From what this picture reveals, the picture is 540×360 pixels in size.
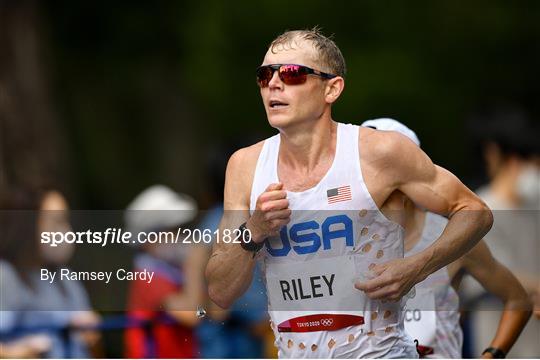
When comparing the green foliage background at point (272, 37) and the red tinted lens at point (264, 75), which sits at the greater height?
the green foliage background at point (272, 37)

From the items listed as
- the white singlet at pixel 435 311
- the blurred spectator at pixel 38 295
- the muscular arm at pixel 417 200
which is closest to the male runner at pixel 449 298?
the white singlet at pixel 435 311

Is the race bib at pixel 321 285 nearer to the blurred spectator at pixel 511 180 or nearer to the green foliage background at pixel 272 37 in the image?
the blurred spectator at pixel 511 180

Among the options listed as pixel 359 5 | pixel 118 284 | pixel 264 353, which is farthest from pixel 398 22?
pixel 118 284

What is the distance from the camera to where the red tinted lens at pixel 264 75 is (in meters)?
4.97

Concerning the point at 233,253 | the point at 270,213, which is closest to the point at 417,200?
the point at 270,213

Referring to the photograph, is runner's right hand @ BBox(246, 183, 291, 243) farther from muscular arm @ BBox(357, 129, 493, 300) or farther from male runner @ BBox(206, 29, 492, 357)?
muscular arm @ BBox(357, 129, 493, 300)

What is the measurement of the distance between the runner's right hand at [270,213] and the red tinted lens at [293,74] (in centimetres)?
37

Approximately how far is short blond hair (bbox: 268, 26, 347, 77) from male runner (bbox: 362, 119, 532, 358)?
0.49 m

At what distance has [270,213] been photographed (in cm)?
483

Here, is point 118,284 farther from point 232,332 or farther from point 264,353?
point 264,353

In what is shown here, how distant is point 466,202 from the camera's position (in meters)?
5.06

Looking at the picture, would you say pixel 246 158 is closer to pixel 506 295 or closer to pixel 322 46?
pixel 322 46

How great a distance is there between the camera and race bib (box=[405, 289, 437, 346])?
17.7 ft

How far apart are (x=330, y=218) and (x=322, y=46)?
2.02 feet
